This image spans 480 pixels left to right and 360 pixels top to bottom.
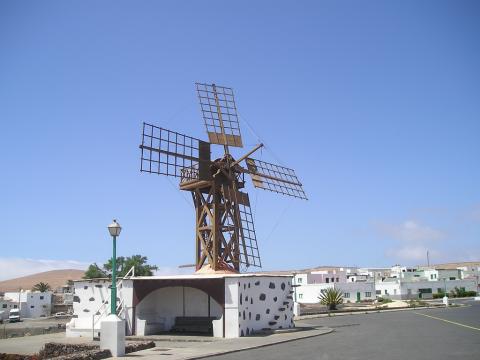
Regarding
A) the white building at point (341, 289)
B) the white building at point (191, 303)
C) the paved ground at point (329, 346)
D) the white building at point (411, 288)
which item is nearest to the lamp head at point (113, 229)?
the paved ground at point (329, 346)

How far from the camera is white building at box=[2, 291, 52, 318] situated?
89562 millimetres

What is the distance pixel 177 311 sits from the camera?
3161 centimetres

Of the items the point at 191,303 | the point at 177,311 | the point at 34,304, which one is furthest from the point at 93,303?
the point at 34,304

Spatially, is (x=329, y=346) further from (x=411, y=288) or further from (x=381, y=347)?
(x=411, y=288)

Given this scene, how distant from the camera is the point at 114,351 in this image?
2002cm

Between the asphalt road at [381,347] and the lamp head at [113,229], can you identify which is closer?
Result: the asphalt road at [381,347]

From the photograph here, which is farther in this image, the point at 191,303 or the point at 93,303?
the point at 191,303

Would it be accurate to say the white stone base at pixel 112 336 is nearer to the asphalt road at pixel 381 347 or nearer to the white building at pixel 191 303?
the asphalt road at pixel 381 347

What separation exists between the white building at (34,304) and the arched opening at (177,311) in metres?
66.2

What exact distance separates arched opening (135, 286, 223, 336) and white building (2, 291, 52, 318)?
217 ft

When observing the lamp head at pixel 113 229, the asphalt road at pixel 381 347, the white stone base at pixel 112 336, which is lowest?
the asphalt road at pixel 381 347

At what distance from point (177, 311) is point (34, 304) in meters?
68.4

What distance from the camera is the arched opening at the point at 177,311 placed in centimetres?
2983

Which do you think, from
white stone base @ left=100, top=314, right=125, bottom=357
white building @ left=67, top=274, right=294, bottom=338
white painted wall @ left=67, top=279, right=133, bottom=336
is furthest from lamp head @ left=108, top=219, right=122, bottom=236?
white painted wall @ left=67, top=279, right=133, bottom=336
